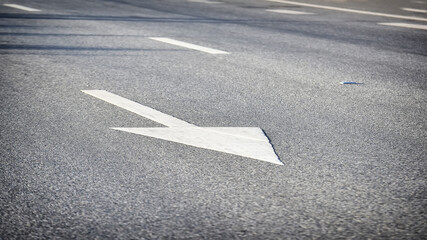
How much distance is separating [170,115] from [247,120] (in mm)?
594

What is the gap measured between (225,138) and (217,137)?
0.06 metres

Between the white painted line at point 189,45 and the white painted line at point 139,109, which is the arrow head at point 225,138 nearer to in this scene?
the white painted line at point 139,109

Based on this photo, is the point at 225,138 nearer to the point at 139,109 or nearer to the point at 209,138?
the point at 209,138

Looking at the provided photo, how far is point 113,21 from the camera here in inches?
423

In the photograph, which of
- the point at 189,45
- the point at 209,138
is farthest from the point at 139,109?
the point at 189,45

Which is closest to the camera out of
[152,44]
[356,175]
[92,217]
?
[92,217]

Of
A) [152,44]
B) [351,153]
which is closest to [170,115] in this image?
[351,153]

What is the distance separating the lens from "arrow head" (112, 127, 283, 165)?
3598 mm

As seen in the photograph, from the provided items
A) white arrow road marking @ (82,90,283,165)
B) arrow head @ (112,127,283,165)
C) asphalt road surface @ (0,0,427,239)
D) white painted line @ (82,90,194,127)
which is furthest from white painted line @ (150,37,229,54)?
arrow head @ (112,127,283,165)

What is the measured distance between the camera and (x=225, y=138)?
12.7ft

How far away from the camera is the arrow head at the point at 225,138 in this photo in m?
3.60

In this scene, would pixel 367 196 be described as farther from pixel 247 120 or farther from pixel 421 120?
pixel 421 120

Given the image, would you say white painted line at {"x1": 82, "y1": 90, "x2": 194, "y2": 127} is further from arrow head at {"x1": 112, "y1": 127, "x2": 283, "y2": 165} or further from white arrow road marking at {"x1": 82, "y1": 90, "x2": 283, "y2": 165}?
arrow head at {"x1": 112, "y1": 127, "x2": 283, "y2": 165}

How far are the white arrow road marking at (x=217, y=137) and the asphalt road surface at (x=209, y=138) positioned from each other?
0.6 inches
